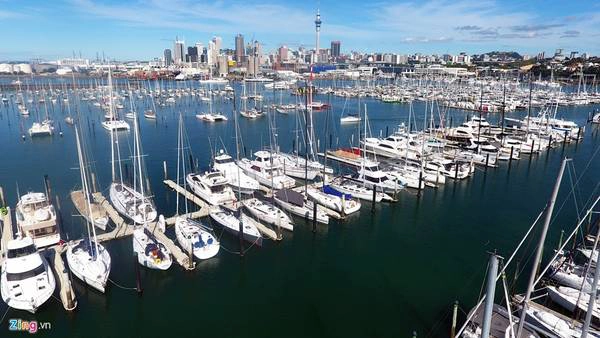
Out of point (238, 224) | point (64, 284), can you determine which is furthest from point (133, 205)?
point (64, 284)

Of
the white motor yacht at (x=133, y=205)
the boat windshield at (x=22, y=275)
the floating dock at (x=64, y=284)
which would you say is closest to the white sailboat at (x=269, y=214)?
the white motor yacht at (x=133, y=205)

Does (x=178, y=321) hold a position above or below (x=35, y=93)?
below

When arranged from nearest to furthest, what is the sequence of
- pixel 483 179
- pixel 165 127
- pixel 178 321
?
pixel 178 321
pixel 483 179
pixel 165 127

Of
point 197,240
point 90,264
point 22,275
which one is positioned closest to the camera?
point 22,275

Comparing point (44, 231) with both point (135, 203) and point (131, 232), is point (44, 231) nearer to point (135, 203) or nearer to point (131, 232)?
point (131, 232)

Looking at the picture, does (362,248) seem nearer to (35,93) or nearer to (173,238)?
(173,238)

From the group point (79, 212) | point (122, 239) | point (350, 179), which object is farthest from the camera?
point (350, 179)

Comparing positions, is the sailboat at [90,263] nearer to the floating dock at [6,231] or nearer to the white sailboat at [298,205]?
the floating dock at [6,231]

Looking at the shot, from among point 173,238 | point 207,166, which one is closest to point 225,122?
point 207,166
